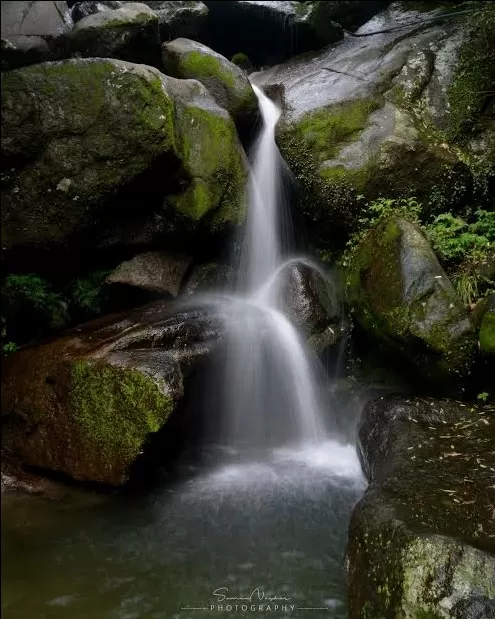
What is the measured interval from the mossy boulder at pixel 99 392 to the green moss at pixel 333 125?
336 centimetres

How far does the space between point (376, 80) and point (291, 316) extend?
14.1 feet

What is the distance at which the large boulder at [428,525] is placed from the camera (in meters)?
3.10

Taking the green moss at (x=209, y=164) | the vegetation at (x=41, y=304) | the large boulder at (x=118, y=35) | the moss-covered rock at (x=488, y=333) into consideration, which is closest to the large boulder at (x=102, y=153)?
the green moss at (x=209, y=164)

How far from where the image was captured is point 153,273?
7715 mm

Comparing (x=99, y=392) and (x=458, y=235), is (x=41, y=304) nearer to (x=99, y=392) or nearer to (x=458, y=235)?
(x=99, y=392)

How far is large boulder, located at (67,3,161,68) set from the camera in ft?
23.0

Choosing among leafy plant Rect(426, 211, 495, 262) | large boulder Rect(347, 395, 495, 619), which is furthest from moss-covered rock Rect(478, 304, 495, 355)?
leafy plant Rect(426, 211, 495, 262)

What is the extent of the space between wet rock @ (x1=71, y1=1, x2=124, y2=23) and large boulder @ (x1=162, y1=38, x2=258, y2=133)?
1.09 meters

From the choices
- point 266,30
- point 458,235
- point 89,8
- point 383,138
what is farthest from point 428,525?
point 266,30

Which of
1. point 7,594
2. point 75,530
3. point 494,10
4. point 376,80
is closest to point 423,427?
point 75,530

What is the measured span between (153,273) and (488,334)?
15.3ft

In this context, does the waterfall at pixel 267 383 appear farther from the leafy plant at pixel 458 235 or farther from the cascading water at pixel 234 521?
the leafy plant at pixel 458 235

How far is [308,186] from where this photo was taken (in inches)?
308

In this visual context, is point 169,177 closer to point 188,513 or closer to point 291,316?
point 291,316
